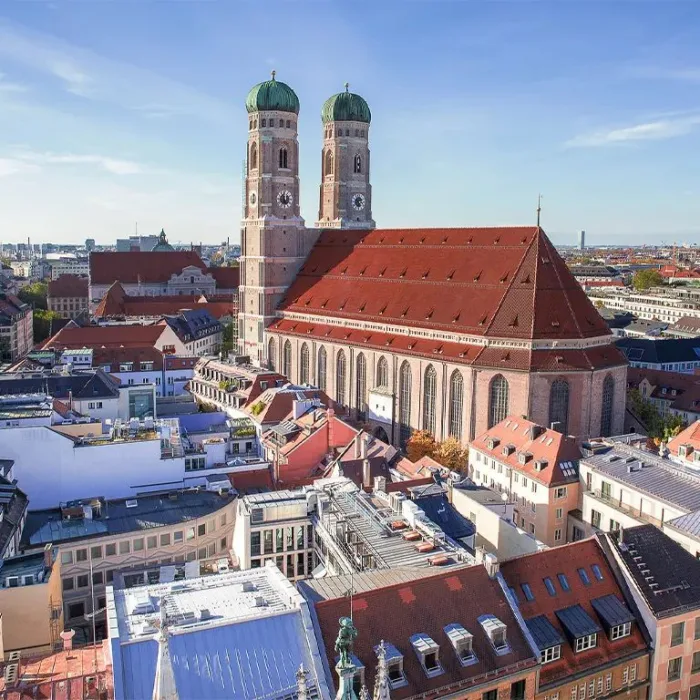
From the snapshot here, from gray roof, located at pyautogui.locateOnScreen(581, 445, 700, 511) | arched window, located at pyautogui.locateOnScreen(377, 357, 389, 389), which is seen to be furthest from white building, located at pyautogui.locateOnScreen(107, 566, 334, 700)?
arched window, located at pyautogui.locateOnScreen(377, 357, 389, 389)

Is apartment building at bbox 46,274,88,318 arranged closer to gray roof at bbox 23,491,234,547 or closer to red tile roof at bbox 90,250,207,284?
red tile roof at bbox 90,250,207,284

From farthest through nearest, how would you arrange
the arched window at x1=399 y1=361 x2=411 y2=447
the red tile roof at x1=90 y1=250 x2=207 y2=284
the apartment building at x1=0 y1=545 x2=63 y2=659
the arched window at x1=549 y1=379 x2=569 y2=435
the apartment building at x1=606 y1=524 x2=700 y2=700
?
the red tile roof at x1=90 y1=250 x2=207 y2=284 → the arched window at x1=399 y1=361 x2=411 y2=447 → the arched window at x1=549 y1=379 x2=569 y2=435 → the apartment building at x1=0 y1=545 x2=63 y2=659 → the apartment building at x1=606 y1=524 x2=700 y2=700

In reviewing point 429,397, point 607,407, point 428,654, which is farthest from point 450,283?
point 428,654

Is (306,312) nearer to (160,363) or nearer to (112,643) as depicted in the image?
(160,363)

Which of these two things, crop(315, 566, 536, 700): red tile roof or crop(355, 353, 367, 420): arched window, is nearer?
crop(315, 566, 536, 700): red tile roof

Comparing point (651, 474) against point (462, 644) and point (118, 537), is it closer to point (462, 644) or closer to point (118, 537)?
point (462, 644)

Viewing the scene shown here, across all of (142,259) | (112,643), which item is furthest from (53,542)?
(142,259)
